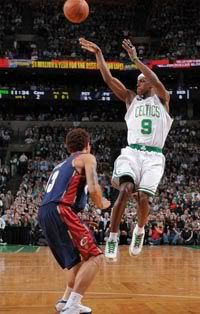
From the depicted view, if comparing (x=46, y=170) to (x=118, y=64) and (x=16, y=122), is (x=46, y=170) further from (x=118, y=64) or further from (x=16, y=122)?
(x=118, y=64)

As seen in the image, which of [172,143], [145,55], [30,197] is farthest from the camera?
[145,55]

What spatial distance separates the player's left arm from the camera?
6886 millimetres

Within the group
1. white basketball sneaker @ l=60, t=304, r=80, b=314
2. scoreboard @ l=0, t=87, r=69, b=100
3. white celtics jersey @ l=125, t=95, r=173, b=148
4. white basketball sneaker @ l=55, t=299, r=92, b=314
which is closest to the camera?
white basketball sneaker @ l=60, t=304, r=80, b=314

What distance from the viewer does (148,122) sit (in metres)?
7.11

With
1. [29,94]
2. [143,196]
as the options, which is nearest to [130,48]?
[143,196]

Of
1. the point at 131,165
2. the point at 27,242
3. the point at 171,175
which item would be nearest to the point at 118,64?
the point at 171,175

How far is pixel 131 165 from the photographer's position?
6961 millimetres

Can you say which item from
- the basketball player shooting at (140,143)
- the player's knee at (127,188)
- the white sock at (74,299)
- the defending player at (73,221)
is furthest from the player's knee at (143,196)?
the white sock at (74,299)

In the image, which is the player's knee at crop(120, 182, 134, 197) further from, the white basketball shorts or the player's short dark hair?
the player's short dark hair

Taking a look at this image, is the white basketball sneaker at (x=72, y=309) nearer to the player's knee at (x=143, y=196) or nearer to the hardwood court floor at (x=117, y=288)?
the hardwood court floor at (x=117, y=288)

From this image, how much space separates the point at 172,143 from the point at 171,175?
125 inches

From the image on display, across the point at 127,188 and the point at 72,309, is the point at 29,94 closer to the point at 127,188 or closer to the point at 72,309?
the point at 127,188

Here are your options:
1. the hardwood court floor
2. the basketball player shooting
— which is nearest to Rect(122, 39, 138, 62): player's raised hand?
the basketball player shooting

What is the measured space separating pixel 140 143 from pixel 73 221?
79.5 inches
